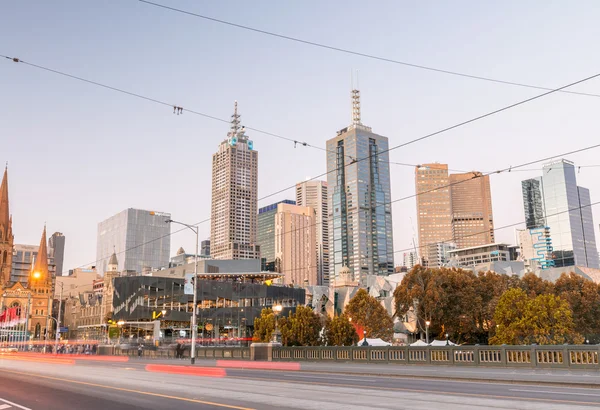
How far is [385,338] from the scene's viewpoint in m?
96.3

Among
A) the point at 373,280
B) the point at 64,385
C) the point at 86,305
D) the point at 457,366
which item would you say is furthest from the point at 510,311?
the point at 86,305

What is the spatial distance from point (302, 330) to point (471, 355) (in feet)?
103

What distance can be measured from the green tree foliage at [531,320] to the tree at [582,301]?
1456cm

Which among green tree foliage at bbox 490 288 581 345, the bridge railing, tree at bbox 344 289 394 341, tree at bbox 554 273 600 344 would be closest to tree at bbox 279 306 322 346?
the bridge railing

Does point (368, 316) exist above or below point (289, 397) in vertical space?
above

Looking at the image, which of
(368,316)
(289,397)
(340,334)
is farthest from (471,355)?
(368,316)

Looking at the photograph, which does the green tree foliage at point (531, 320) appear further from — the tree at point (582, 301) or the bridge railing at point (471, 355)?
the bridge railing at point (471, 355)

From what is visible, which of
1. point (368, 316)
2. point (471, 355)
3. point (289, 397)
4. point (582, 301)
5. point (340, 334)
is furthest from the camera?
point (368, 316)

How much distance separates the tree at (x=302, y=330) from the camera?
65312 millimetres

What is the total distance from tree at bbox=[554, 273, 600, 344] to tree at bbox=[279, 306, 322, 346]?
132 ft

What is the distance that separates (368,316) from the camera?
94.6m

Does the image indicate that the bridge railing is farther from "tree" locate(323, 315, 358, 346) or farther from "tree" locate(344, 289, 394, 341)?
"tree" locate(344, 289, 394, 341)

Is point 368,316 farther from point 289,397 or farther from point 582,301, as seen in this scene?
point 289,397

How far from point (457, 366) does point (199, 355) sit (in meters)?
36.9
